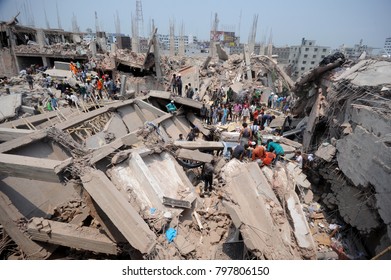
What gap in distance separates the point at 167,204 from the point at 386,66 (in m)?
7.44

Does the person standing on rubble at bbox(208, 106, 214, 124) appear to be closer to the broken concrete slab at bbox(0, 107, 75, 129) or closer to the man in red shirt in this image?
the man in red shirt

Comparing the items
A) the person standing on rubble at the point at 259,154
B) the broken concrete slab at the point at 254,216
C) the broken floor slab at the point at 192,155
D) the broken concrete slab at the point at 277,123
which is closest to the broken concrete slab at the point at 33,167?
the broken floor slab at the point at 192,155

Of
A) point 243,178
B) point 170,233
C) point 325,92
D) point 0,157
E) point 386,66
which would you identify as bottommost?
point 170,233

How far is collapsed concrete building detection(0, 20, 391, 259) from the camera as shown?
13.9 feet

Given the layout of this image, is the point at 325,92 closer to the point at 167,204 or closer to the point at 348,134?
the point at 348,134

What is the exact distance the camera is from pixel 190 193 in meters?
5.86

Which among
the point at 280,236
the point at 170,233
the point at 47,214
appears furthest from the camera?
the point at 47,214

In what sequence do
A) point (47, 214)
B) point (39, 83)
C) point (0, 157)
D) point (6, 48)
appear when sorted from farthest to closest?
point (6, 48) → point (39, 83) → point (47, 214) → point (0, 157)

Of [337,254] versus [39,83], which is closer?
[337,254]

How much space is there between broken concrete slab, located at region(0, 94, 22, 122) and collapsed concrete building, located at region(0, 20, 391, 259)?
7.96 feet

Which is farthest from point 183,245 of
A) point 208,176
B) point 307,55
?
point 307,55

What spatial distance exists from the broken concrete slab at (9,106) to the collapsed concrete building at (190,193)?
7.96 feet

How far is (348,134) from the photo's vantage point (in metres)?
6.23

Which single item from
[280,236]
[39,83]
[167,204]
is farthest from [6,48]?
[280,236]
